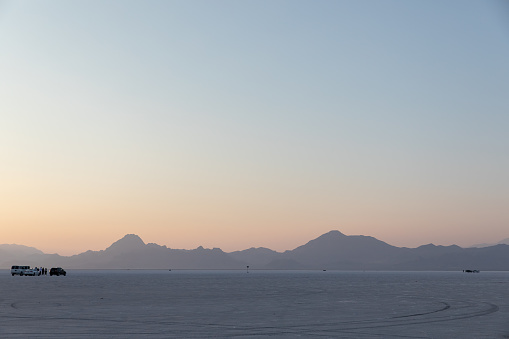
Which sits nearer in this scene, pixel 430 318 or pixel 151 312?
pixel 430 318

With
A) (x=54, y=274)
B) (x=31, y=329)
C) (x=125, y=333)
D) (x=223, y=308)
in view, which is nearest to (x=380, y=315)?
(x=223, y=308)

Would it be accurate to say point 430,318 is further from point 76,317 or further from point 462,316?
point 76,317

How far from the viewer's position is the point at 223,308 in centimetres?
3803

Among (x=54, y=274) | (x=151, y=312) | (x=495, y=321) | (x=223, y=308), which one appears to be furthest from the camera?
(x=54, y=274)

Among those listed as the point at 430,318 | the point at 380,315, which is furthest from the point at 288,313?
the point at 430,318

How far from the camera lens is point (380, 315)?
32969 mm

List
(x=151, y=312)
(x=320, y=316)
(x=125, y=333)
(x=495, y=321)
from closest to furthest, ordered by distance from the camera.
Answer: (x=125, y=333) → (x=495, y=321) → (x=320, y=316) → (x=151, y=312)

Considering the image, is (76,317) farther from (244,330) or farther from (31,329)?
(244,330)

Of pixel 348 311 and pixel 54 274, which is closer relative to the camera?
pixel 348 311

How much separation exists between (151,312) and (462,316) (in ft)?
56.5

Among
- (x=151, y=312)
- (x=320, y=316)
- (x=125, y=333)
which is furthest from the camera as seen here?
(x=151, y=312)

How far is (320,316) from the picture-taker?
106ft

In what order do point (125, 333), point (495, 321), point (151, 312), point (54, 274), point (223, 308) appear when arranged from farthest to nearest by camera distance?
point (54, 274) → point (223, 308) → point (151, 312) → point (495, 321) → point (125, 333)

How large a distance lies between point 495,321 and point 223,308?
Result: 1599 centimetres
